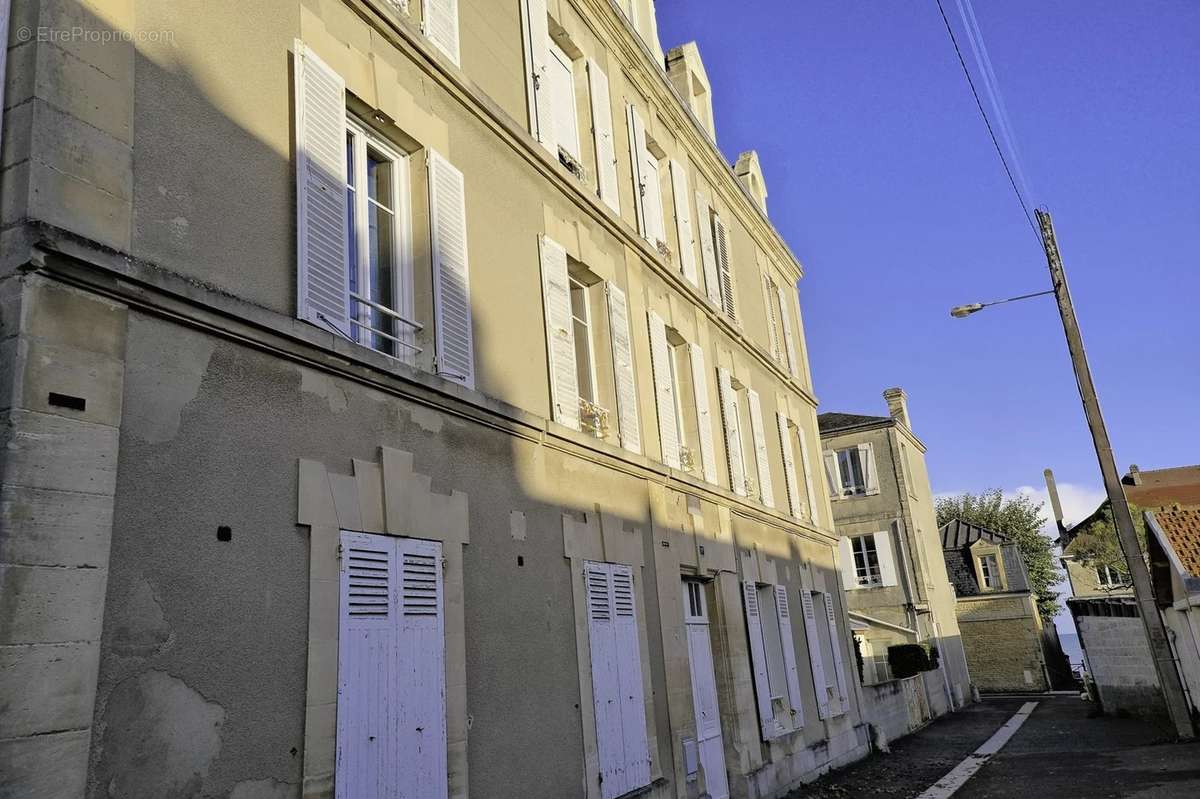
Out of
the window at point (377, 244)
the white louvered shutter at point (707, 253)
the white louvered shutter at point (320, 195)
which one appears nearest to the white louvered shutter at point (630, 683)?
the window at point (377, 244)

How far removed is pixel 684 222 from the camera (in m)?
12.0

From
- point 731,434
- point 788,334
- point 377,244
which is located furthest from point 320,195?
point 788,334

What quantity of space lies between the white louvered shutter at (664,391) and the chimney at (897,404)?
21.7m

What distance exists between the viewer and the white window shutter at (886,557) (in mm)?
25203

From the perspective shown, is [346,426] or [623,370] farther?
[623,370]

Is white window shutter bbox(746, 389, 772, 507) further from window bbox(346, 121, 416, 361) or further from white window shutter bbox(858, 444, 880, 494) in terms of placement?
white window shutter bbox(858, 444, 880, 494)

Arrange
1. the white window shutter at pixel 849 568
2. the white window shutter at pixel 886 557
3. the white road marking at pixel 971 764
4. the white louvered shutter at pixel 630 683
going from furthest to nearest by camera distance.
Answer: the white window shutter at pixel 849 568 → the white window shutter at pixel 886 557 → the white road marking at pixel 971 764 → the white louvered shutter at pixel 630 683

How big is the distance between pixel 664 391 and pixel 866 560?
18312 millimetres

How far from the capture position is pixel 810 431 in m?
16.1

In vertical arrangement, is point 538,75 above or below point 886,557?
above

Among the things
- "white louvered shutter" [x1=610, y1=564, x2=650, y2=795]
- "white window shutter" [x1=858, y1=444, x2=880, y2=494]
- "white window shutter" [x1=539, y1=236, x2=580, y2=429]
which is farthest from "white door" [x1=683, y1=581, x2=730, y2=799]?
"white window shutter" [x1=858, y1=444, x2=880, y2=494]

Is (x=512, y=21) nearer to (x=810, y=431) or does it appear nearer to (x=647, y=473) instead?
(x=647, y=473)

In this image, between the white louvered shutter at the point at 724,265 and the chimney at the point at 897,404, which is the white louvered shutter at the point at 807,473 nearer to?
the white louvered shutter at the point at 724,265

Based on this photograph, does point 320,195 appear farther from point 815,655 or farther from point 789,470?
point 789,470
